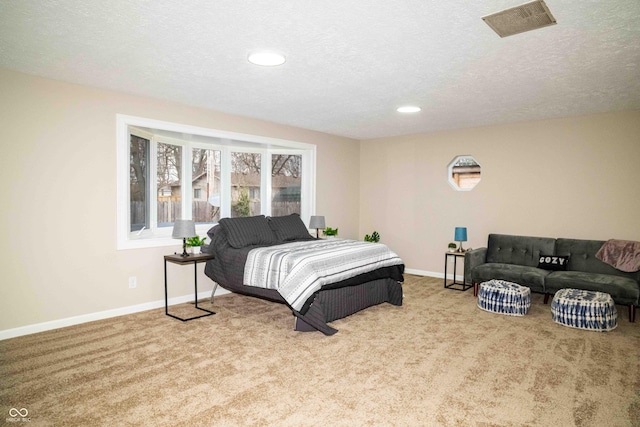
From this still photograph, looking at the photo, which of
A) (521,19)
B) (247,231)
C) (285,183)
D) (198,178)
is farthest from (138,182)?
(521,19)

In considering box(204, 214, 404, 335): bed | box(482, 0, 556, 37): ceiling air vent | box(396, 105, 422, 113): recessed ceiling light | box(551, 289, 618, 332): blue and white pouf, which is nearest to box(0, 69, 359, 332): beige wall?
box(204, 214, 404, 335): bed

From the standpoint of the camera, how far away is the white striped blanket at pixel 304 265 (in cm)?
358

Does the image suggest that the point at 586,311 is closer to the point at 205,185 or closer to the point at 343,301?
the point at 343,301

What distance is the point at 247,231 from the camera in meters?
4.53

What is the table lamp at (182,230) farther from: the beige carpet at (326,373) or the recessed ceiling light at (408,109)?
the recessed ceiling light at (408,109)

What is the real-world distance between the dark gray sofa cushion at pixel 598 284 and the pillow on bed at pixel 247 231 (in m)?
3.24

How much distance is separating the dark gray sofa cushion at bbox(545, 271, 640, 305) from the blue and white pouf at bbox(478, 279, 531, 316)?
0.37m

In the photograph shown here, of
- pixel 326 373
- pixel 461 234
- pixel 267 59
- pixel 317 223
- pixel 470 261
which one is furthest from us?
pixel 317 223

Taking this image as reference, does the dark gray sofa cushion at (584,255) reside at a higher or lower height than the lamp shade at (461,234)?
lower

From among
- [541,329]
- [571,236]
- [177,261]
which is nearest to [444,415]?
[541,329]

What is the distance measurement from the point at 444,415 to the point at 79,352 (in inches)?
109

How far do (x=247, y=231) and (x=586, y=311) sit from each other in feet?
11.5

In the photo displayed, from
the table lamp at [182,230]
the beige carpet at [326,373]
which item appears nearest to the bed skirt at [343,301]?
the beige carpet at [326,373]

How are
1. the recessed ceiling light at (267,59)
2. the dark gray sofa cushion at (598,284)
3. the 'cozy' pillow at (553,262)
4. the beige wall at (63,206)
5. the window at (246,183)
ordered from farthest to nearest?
the window at (246,183), the 'cozy' pillow at (553,262), the dark gray sofa cushion at (598,284), the beige wall at (63,206), the recessed ceiling light at (267,59)
